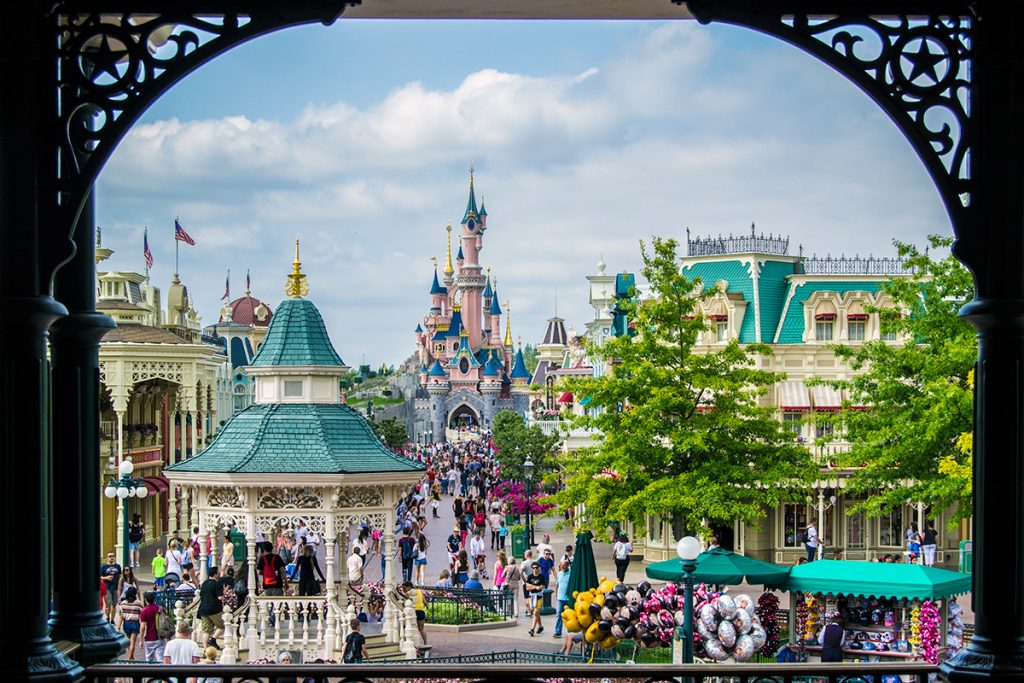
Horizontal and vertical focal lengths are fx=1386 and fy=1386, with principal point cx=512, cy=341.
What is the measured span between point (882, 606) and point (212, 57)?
47.4 feet

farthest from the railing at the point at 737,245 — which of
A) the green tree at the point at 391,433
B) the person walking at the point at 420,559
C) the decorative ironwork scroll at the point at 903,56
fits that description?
the green tree at the point at 391,433

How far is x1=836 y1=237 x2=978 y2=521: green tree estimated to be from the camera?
24469 mm

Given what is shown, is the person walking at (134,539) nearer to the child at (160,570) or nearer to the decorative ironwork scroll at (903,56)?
the child at (160,570)

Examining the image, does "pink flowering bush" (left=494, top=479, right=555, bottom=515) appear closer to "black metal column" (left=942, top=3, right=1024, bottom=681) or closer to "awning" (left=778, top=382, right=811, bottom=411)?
"awning" (left=778, top=382, right=811, bottom=411)

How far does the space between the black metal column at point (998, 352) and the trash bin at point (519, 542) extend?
30512 mm

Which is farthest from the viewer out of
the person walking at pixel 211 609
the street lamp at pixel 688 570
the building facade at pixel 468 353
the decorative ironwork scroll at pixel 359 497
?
the building facade at pixel 468 353

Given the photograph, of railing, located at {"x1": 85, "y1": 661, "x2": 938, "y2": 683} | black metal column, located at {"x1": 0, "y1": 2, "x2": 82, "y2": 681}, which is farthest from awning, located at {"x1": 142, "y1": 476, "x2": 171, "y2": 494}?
black metal column, located at {"x1": 0, "y1": 2, "x2": 82, "y2": 681}

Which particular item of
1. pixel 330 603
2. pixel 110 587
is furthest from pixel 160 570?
pixel 330 603

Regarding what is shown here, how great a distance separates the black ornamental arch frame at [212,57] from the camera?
607 cm

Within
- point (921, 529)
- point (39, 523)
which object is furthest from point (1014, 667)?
point (921, 529)

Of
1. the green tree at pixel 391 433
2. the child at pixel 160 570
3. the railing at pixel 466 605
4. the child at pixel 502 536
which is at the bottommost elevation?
the green tree at pixel 391 433

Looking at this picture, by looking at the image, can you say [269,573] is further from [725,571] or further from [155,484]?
[155,484]

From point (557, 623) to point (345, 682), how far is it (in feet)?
57.8

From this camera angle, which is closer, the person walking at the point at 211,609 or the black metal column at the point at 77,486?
the black metal column at the point at 77,486
